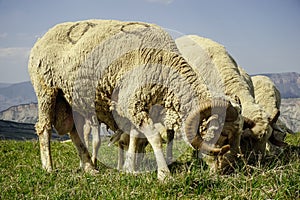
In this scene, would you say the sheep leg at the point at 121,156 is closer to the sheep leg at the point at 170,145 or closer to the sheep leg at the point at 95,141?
the sheep leg at the point at 95,141

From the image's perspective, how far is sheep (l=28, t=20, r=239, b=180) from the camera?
19.8 feet

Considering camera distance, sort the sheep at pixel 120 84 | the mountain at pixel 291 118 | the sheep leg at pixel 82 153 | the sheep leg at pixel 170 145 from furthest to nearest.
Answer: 1. the mountain at pixel 291 118
2. the sheep leg at pixel 170 145
3. the sheep leg at pixel 82 153
4. the sheep at pixel 120 84

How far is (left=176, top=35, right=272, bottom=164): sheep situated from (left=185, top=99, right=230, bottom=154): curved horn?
1124mm

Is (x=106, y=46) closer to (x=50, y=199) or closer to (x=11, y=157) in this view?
(x=50, y=199)

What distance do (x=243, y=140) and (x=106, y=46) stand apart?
2.80 m

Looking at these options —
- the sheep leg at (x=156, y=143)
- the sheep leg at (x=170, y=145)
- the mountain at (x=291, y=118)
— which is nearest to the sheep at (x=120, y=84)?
the sheep leg at (x=156, y=143)

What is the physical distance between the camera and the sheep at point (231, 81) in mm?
6943

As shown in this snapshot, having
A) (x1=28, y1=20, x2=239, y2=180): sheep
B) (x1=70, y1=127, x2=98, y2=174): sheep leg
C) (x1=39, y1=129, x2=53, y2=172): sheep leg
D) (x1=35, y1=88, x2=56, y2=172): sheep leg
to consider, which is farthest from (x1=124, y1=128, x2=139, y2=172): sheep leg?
(x1=35, y1=88, x2=56, y2=172): sheep leg

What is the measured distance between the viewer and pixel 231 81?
827 cm

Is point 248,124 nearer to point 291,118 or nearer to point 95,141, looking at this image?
point 95,141

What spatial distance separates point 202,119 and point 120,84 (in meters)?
1.38

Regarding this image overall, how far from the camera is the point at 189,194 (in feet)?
14.5

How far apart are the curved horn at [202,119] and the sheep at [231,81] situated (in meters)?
1.12

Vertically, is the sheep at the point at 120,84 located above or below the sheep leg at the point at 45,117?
above
